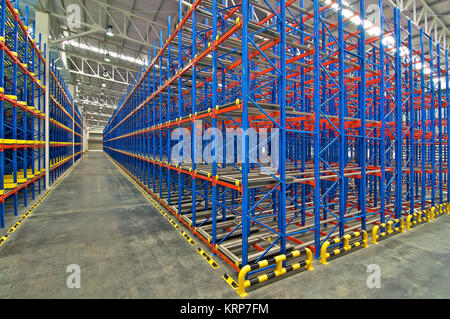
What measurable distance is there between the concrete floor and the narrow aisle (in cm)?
2

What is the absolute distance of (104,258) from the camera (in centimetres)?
495

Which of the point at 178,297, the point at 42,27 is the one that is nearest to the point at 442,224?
the point at 178,297

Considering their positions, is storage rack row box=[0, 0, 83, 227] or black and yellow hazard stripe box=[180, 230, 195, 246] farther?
storage rack row box=[0, 0, 83, 227]

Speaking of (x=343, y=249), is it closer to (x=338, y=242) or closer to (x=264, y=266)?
(x=338, y=242)

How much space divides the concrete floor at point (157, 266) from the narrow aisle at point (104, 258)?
2 cm

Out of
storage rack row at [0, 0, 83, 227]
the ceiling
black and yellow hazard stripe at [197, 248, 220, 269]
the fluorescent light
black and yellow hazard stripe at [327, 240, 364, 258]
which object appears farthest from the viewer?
the fluorescent light

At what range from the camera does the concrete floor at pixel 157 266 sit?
3.81m

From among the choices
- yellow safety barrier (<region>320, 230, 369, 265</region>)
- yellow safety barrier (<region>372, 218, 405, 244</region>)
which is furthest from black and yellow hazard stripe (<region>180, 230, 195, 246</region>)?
yellow safety barrier (<region>372, 218, 405, 244</region>)

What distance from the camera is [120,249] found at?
213 inches

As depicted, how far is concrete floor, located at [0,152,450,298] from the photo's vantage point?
12.5ft

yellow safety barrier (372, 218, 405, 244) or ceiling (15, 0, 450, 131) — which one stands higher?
ceiling (15, 0, 450, 131)

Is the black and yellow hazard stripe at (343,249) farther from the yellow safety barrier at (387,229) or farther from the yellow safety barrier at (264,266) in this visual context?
the yellow safety barrier at (264,266)

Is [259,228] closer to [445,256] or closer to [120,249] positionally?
[120,249]

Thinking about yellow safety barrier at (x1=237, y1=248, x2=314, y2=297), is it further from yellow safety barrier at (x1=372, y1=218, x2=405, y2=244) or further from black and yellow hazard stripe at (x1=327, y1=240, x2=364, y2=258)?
yellow safety barrier at (x1=372, y1=218, x2=405, y2=244)
